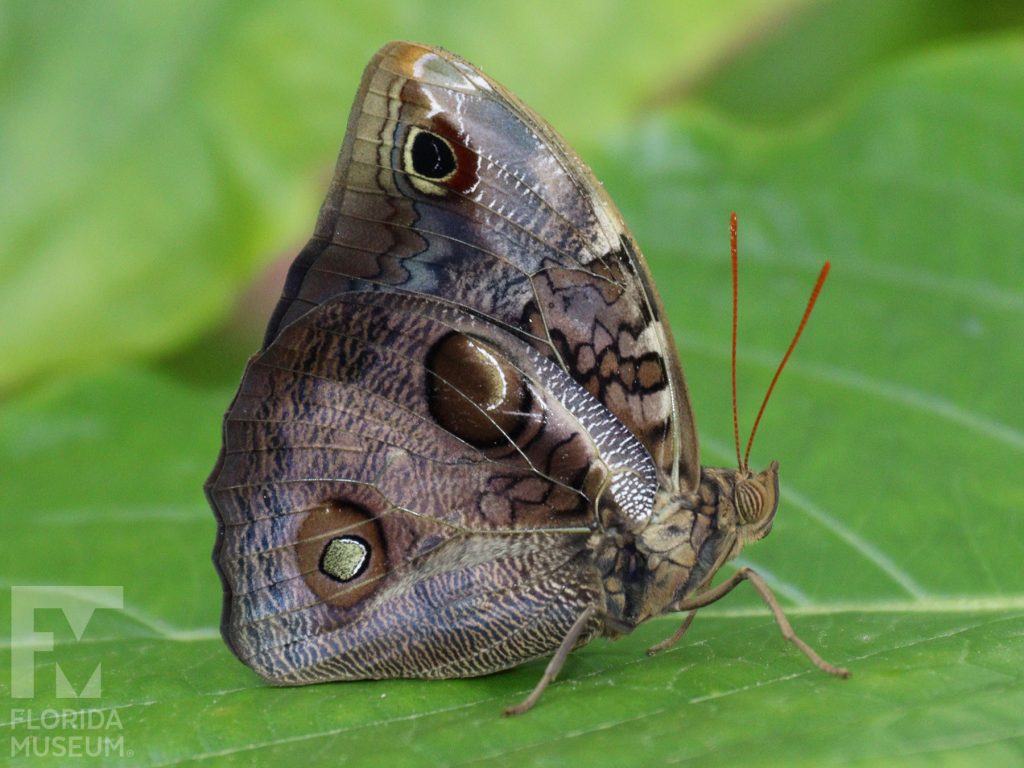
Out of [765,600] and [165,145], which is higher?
[165,145]

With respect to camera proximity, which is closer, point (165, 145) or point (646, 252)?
point (165, 145)

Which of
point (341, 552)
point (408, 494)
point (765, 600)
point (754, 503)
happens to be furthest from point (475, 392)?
point (765, 600)

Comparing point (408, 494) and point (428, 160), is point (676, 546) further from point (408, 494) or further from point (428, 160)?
point (428, 160)

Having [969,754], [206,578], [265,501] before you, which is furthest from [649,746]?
[206,578]

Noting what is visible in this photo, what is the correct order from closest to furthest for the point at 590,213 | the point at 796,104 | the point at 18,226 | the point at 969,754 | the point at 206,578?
the point at 969,754 < the point at 590,213 < the point at 206,578 < the point at 18,226 < the point at 796,104

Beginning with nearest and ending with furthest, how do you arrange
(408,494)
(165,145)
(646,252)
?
(408,494), (165,145), (646,252)

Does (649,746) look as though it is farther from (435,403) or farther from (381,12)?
(381,12)

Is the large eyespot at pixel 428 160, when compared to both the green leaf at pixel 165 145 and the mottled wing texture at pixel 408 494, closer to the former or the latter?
the mottled wing texture at pixel 408 494
